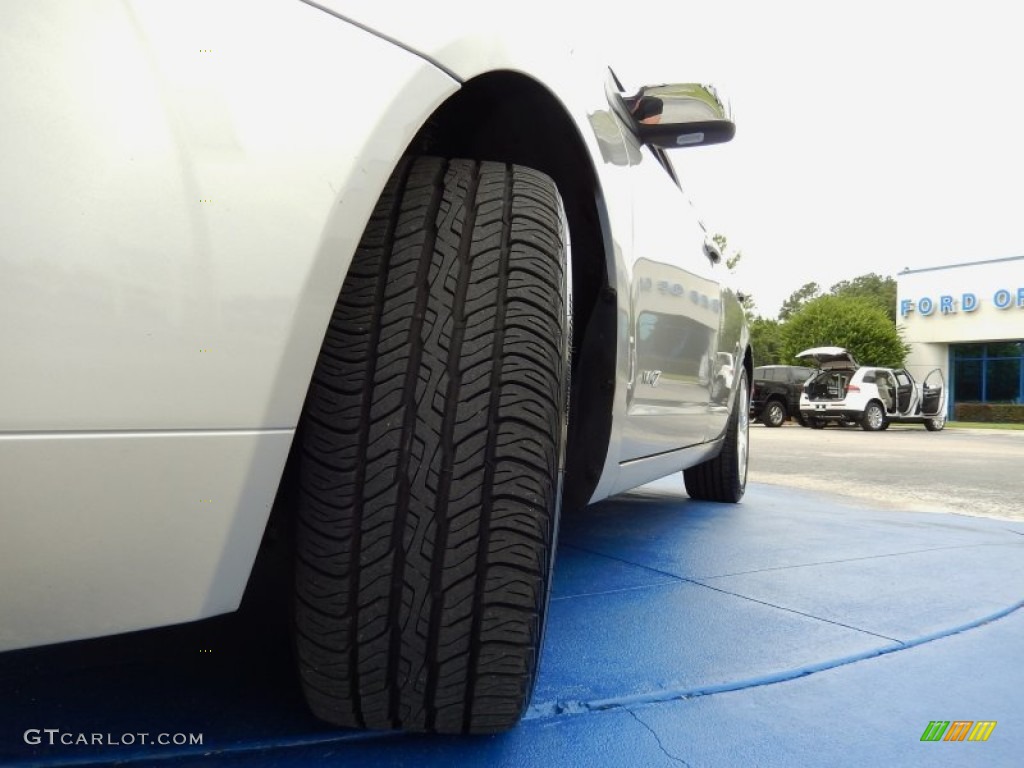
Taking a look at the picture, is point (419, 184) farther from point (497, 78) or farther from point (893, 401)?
point (893, 401)

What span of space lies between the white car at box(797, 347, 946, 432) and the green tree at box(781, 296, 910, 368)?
33.8 ft

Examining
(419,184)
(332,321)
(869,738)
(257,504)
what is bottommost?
(869,738)

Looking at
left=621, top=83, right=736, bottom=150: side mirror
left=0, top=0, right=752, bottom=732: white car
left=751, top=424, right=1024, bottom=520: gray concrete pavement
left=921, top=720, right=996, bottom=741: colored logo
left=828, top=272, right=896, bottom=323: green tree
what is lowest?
left=751, top=424, right=1024, bottom=520: gray concrete pavement

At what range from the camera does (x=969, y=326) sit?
27531 millimetres

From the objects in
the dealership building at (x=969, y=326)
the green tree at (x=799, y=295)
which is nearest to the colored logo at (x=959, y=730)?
the dealership building at (x=969, y=326)

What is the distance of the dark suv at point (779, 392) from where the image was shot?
18.2 meters

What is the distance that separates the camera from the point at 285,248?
844 mm

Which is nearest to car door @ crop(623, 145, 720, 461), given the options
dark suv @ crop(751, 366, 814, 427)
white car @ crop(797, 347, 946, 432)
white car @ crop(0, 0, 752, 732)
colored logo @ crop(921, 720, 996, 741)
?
white car @ crop(0, 0, 752, 732)

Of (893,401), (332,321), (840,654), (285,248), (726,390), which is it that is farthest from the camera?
(893,401)

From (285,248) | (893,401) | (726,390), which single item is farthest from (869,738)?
(893,401)

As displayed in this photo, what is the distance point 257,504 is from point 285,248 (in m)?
0.29

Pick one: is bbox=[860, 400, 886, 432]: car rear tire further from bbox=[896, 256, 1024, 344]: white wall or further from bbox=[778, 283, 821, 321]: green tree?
bbox=[778, 283, 821, 321]: green tree

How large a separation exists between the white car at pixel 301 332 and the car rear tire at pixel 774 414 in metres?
18.2

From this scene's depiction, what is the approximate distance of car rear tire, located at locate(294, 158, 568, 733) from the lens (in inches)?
38.4
